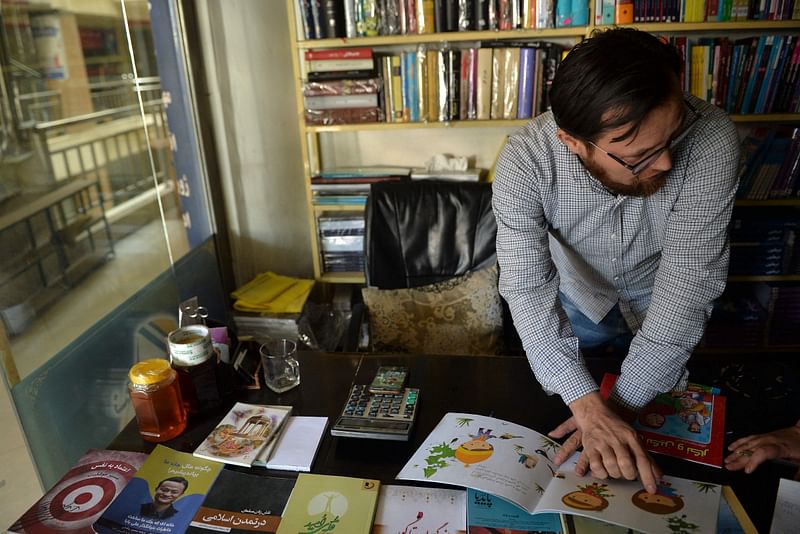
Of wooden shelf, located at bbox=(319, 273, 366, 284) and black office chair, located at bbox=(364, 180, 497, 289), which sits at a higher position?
black office chair, located at bbox=(364, 180, 497, 289)

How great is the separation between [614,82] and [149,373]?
97cm

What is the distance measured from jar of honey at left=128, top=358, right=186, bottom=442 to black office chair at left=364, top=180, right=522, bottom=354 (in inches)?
37.8

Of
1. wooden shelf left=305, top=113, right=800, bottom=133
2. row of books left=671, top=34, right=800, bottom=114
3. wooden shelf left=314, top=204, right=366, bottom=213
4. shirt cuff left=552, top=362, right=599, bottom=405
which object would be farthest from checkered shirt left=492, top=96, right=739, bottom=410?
wooden shelf left=314, top=204, right=366, bottom=213

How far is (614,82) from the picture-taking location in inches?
38.3

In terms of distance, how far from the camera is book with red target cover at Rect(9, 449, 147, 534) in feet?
2.88

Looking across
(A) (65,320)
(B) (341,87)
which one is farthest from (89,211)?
(B) (341,87)

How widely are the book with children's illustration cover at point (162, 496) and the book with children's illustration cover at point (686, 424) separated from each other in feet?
2.56

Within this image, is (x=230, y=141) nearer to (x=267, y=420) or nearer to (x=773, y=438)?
(x=267, y=420)

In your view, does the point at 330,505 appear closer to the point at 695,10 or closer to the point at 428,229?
the point at 428,229

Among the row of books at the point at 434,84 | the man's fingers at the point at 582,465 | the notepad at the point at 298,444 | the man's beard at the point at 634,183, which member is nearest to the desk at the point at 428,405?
the notepad at the point at 298,444

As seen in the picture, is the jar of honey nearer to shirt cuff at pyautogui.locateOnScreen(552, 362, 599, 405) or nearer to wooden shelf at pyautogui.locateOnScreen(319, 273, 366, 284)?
shirt cuff at pyautogui.locateOnScreen(552, 362, 599, 405)

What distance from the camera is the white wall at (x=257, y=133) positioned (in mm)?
2475

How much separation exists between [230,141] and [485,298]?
1.48 meters

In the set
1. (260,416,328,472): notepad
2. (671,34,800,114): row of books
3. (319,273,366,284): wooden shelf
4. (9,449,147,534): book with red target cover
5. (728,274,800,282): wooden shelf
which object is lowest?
(728,274,800,282): wooden shelf
